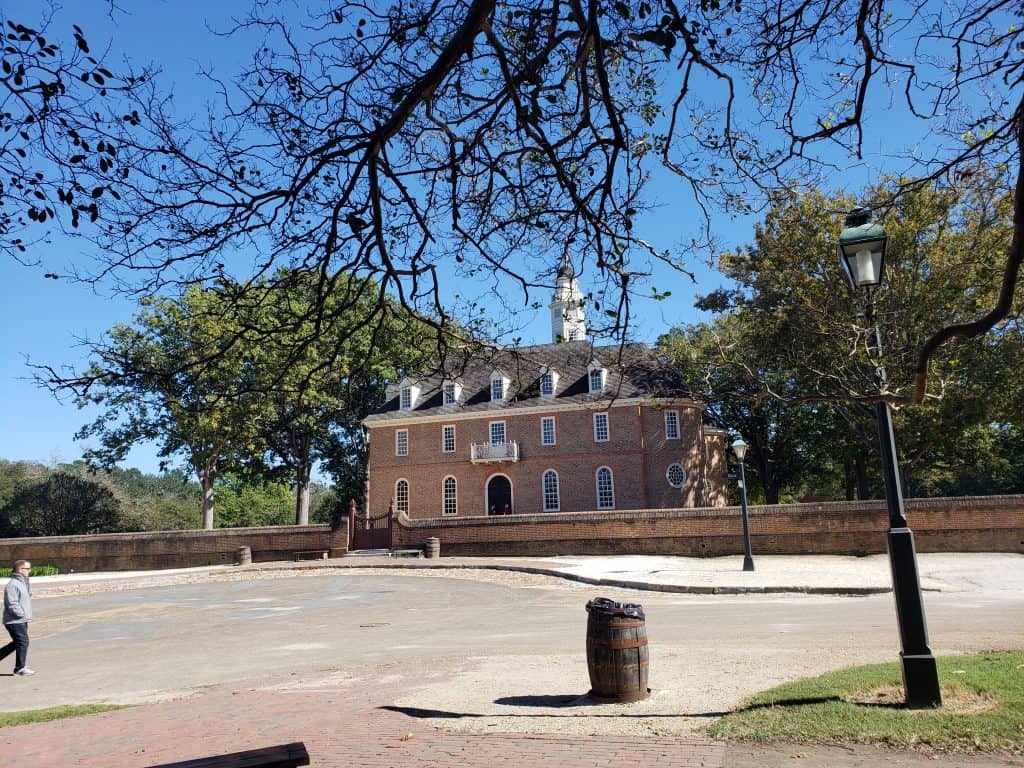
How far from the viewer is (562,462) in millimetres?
44188

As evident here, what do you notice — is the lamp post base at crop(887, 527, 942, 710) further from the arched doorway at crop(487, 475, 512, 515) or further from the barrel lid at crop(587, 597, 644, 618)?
the arched doorway at crop(487, 475, 512, 515)

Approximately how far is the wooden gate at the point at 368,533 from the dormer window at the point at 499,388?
11260 mm

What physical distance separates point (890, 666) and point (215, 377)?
35917 mm

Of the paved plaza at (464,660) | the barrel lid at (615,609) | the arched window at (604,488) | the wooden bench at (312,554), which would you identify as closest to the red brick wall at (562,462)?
the arched window at (604,488)

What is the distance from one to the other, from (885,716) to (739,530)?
74.4 ft

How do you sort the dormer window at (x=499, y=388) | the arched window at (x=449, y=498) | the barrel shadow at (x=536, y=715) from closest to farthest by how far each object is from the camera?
the barrel shadow at (x=536, y=715) < the arched window at (x=449, y=498) < the dormer window at (x=499, y=388)

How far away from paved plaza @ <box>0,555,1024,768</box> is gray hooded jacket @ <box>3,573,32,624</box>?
3.26ft

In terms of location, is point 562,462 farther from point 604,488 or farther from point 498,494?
point 498,494

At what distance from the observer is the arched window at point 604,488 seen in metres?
42.9

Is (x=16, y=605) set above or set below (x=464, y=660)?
above

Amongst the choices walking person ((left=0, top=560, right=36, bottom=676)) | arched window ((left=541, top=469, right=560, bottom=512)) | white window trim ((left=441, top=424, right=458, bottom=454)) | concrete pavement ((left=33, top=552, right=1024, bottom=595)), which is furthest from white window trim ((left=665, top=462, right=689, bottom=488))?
walking person ((left=0, top=560, right=36, bottom=676))

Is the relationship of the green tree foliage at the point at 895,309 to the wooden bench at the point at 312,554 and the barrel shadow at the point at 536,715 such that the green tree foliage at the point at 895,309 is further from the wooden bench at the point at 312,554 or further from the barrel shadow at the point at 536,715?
the wooden bench at the point at 312,554

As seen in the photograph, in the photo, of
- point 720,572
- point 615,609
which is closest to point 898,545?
point 615,609

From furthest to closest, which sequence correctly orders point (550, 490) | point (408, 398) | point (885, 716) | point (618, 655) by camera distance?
point (408, 398)
point (550, 490)
point (618, 655)
point (885, 716)
